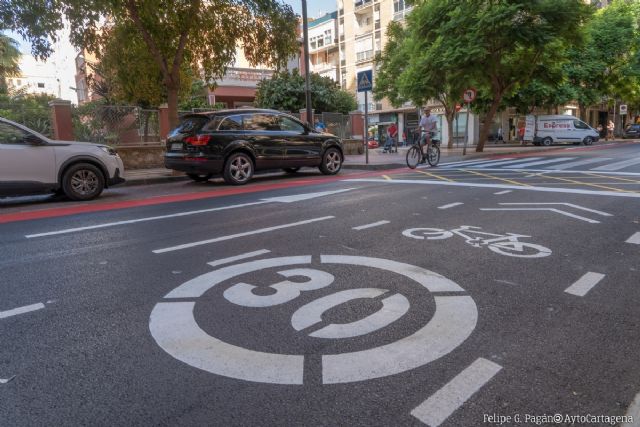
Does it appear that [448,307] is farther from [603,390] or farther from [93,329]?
[93,329]

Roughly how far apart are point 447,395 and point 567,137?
120 ft

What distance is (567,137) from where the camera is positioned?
112 ft

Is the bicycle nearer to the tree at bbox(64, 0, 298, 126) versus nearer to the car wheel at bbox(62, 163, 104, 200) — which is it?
the tree at bbox(64, 0, 298, 126)

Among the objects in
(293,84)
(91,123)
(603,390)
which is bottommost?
(603,390)

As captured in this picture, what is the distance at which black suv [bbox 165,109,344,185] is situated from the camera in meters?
11.2

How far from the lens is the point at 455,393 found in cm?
229

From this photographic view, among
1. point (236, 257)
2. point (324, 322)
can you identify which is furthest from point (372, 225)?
point (324, 322)

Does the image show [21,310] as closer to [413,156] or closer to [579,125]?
[413,156]

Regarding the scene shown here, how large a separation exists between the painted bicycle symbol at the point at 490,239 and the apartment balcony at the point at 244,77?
97.4ft

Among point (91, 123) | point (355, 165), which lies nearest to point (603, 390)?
point (355, 165)

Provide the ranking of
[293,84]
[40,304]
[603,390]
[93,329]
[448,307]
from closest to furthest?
[603,390], [93,329], [448,307], [40,304], [293,84]

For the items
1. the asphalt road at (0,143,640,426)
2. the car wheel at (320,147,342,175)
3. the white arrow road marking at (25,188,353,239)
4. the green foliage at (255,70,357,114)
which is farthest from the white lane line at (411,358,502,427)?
the green foliage at (255,70,357,114)

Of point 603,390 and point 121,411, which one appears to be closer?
point 121,411

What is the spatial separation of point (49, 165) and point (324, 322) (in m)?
8.02
